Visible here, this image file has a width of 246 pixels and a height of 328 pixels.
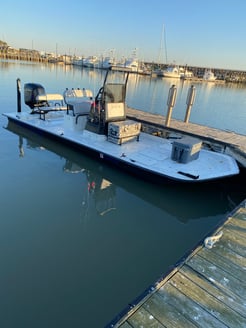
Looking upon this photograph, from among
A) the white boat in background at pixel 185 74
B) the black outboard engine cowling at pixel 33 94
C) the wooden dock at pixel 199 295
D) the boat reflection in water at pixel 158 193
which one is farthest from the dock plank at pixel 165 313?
the white boat in background at pixel 185 74

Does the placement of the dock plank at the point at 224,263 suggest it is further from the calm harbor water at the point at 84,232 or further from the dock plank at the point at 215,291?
the calm harbor water at the point at 84,232

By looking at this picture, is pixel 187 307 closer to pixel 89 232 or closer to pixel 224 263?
pixel 224 263

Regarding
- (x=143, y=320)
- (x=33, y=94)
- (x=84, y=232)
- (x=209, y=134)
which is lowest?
(x=84, y=232)

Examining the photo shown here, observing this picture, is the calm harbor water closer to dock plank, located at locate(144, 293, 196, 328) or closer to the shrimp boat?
the shrimp boat

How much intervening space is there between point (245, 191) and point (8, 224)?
5345mm

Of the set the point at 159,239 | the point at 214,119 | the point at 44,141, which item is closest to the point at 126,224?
the point at 159,239

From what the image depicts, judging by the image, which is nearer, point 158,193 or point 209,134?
point 158,193

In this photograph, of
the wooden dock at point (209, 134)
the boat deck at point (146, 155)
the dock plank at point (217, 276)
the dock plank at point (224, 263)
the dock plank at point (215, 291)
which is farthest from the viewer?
the wooden dock at point (209, 134)

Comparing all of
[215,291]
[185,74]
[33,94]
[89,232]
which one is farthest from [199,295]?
[185,74]

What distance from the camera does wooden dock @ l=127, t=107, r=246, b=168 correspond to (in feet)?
20.5

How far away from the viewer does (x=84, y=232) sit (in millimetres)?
3895

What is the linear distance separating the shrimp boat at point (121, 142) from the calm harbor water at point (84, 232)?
50 centimetres

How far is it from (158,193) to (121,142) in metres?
1.94

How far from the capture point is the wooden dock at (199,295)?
192 centimetres
